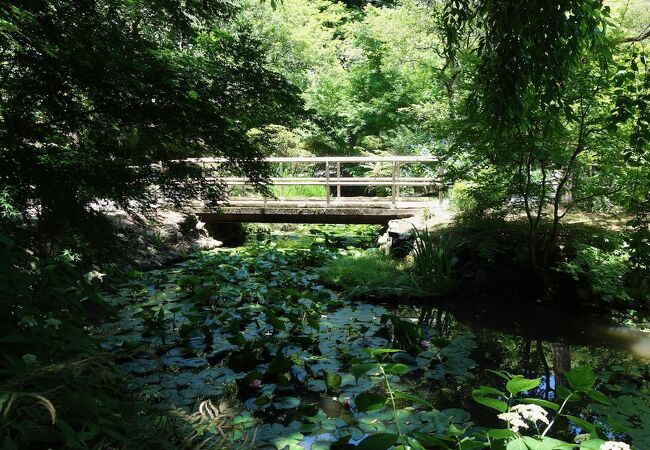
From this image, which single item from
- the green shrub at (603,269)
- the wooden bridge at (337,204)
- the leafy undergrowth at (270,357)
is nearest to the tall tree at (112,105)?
the leafy undergrowth at (270,357)

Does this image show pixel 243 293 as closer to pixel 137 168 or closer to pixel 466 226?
pixel 137 168

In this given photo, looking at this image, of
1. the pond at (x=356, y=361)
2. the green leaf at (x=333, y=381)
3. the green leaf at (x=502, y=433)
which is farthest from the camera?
the green leaf at (x=333, y=381)

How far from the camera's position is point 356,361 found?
279 cm

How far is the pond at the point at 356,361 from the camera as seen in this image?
2.63 m

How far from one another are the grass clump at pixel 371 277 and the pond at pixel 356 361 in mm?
176

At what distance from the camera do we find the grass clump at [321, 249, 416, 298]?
6.37m

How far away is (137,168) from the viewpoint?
3633 mm

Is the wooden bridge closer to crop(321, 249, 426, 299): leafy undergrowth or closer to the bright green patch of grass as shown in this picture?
the bright green patch of grass

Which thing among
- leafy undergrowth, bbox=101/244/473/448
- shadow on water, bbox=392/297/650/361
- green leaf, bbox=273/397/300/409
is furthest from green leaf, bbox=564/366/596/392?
shadow on water, bbox=392/297/650/361

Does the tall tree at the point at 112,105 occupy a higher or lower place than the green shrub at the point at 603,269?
higher

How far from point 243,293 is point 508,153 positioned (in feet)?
11.9

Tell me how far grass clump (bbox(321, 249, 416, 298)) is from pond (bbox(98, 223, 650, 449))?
0.58 feet

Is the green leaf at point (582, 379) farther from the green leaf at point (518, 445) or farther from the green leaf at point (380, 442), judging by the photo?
the green leaf at point (380, 442)

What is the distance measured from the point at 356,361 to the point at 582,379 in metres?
1.53
